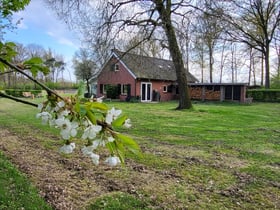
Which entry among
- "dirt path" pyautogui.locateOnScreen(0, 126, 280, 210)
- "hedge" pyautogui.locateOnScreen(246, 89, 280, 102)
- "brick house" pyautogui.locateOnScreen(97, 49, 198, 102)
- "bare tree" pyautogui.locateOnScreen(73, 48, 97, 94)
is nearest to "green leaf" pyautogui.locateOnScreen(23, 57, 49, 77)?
"dirt path" pyautogui.locateOnScreen(0, 126, 280, 210)

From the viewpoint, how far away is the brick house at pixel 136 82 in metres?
25.5

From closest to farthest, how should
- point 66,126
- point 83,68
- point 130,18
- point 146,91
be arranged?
point 66,126 → point 130,18 → point 146,91 → point 83,68

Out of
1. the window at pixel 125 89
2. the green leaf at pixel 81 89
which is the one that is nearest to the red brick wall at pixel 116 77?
the window at pixel 125 89

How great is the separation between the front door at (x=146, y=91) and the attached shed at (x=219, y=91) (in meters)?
4.65

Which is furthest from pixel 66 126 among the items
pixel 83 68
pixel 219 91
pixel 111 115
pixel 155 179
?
pixel 83 68

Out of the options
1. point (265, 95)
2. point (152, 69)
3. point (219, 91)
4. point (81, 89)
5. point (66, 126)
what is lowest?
point (265, 95)

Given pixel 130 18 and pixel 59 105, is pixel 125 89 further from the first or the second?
pixel 59 105

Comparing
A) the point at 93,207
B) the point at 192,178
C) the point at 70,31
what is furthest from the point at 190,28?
the point at 93,207

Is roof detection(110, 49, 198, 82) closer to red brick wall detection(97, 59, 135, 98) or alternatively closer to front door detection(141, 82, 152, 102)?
red brick wall detection(97, 59, 135, 98)

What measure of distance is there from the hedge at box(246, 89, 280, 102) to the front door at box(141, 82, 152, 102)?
9.35m

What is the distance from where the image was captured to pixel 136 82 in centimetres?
2533

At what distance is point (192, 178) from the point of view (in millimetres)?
4395

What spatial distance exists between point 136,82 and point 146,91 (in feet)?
4.79

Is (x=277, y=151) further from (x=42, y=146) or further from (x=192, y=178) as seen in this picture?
(x=42, y=146)
